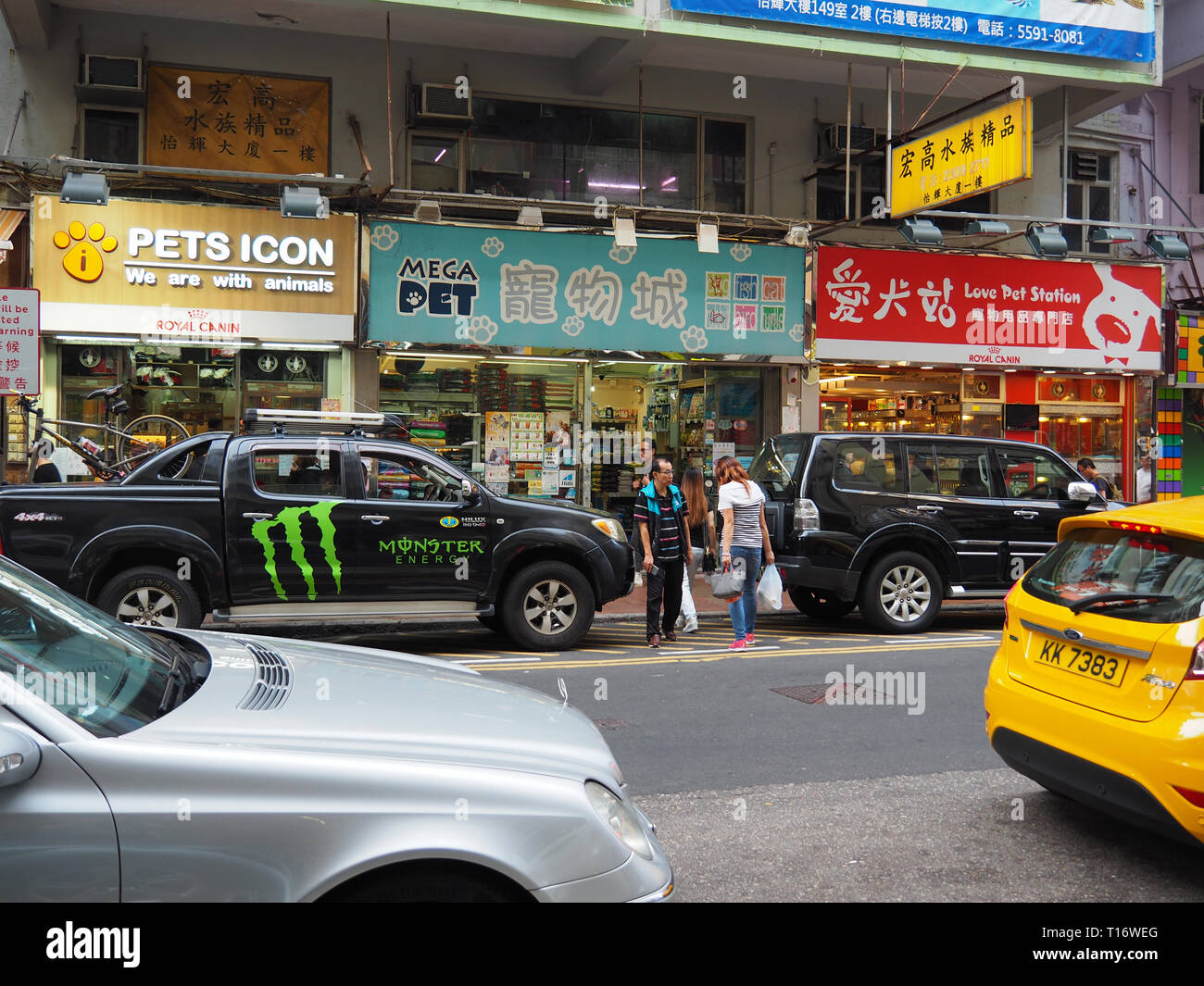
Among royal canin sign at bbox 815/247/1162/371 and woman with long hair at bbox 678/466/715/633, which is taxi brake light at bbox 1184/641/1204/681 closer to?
woman with long hair at bbox 678/466/715/633

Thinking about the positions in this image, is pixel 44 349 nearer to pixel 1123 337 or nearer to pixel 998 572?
pixel 998 572

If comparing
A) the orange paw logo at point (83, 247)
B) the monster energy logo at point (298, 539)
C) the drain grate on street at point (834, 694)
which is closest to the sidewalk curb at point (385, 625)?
the monster energy logo at point (298, 539)

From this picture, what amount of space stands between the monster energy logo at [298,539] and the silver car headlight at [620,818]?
265 inches

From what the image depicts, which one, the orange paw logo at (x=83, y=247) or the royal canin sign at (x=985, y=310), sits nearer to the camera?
the orange paw logo at (x=83, y=247)

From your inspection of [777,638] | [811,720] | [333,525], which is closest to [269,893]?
[811,720]

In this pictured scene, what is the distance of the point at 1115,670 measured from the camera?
4605 millimetres

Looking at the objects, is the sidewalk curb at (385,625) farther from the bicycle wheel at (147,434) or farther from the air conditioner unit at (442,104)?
the air conditioner unit at (442,104)

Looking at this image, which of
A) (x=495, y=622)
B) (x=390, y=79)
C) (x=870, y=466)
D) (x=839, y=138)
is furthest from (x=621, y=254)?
(x=495, y=622)

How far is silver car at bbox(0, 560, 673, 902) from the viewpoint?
2541 mm

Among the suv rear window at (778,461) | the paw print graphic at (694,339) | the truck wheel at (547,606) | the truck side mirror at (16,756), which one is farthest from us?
the paw print graphic at (694,339)

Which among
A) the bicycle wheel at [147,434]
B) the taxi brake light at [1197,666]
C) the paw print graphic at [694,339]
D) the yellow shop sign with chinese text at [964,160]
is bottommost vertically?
the taxi brake light at [1197,666]

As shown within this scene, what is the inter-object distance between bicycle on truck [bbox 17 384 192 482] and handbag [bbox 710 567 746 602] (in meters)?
6.94

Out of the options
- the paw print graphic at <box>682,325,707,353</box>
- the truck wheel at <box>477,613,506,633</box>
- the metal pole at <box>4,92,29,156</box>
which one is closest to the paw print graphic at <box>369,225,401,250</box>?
the paw print graphic at <box>682,325,707,353</box>

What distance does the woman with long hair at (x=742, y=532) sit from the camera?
10.2 meters
